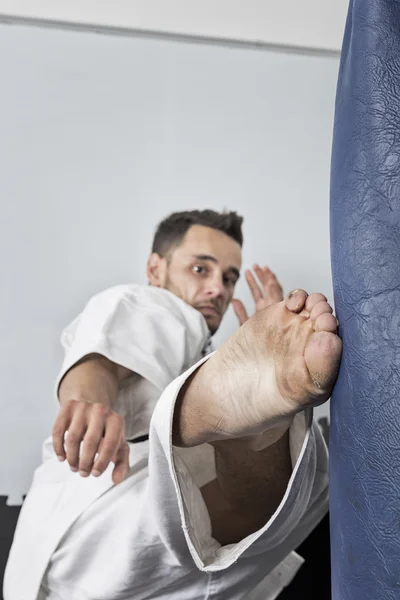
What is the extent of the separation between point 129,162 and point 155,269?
0.25 meters

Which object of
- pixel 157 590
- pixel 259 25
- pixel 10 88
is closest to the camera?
pixel 157 590

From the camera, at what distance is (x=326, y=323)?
467 mm

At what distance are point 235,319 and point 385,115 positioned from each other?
91 cm

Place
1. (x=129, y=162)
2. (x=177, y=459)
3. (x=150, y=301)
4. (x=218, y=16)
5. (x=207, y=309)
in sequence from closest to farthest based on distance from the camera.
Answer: (x=177, y=459) < (x=150, y=301) < (x=207, y=309) < (x=129, y=162) < (x=218, y=16)

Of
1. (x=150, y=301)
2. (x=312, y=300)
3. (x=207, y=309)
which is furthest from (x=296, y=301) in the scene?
(x=207, y=309)

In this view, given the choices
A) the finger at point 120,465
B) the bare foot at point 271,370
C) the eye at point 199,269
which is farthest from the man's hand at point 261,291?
the bare foot at point 271,370

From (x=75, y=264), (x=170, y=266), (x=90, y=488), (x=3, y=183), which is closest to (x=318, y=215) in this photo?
(x=170, y=266)

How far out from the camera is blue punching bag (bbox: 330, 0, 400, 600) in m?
0.41

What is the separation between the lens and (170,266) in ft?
4.20

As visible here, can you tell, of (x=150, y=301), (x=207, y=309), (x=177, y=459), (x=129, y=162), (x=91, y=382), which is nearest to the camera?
(x=177, y=459)

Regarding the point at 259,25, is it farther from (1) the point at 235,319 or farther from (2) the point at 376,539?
(2) the point at 376,539

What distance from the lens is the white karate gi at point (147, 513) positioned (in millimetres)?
600

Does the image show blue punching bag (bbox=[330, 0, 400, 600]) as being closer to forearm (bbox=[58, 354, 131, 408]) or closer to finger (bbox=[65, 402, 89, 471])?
finger (bbox=[65, 402, 89, 471])

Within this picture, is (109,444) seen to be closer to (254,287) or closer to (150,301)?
(150,301)
